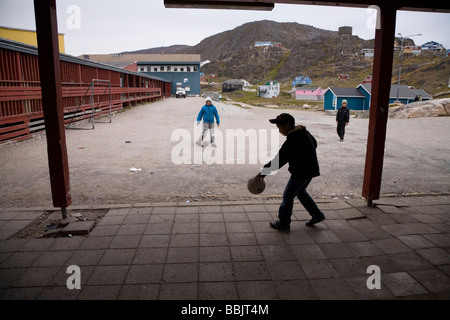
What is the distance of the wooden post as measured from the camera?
15.3 feet

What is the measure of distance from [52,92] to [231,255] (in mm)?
3214

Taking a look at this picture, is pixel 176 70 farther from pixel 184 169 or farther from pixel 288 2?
pixel 288 2

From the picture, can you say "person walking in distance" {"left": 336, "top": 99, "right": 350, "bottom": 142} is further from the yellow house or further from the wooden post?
the yellow house

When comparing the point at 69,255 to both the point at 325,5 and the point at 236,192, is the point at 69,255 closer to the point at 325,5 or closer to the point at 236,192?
the point at 236,192

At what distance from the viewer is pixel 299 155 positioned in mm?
4031

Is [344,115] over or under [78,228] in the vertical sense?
over

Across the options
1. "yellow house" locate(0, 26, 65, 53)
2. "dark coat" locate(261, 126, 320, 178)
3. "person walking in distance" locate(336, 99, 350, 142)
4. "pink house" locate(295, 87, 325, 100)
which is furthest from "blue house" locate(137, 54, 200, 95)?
"dark coat" locate(261, 126, 320, 178)

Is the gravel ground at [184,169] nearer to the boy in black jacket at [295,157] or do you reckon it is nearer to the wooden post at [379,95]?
the wooden post at [379,95]

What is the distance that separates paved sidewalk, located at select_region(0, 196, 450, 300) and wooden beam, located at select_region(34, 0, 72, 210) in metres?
0.69

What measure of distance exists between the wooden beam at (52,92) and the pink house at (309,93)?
88343 mm

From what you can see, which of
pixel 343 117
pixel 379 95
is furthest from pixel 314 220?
pixel 343 117

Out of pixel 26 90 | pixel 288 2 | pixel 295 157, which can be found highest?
pixel 288 2

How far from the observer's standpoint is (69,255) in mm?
3650

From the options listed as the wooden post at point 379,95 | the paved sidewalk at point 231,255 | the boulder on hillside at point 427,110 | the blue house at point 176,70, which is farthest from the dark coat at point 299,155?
the blue house at point 176,70
